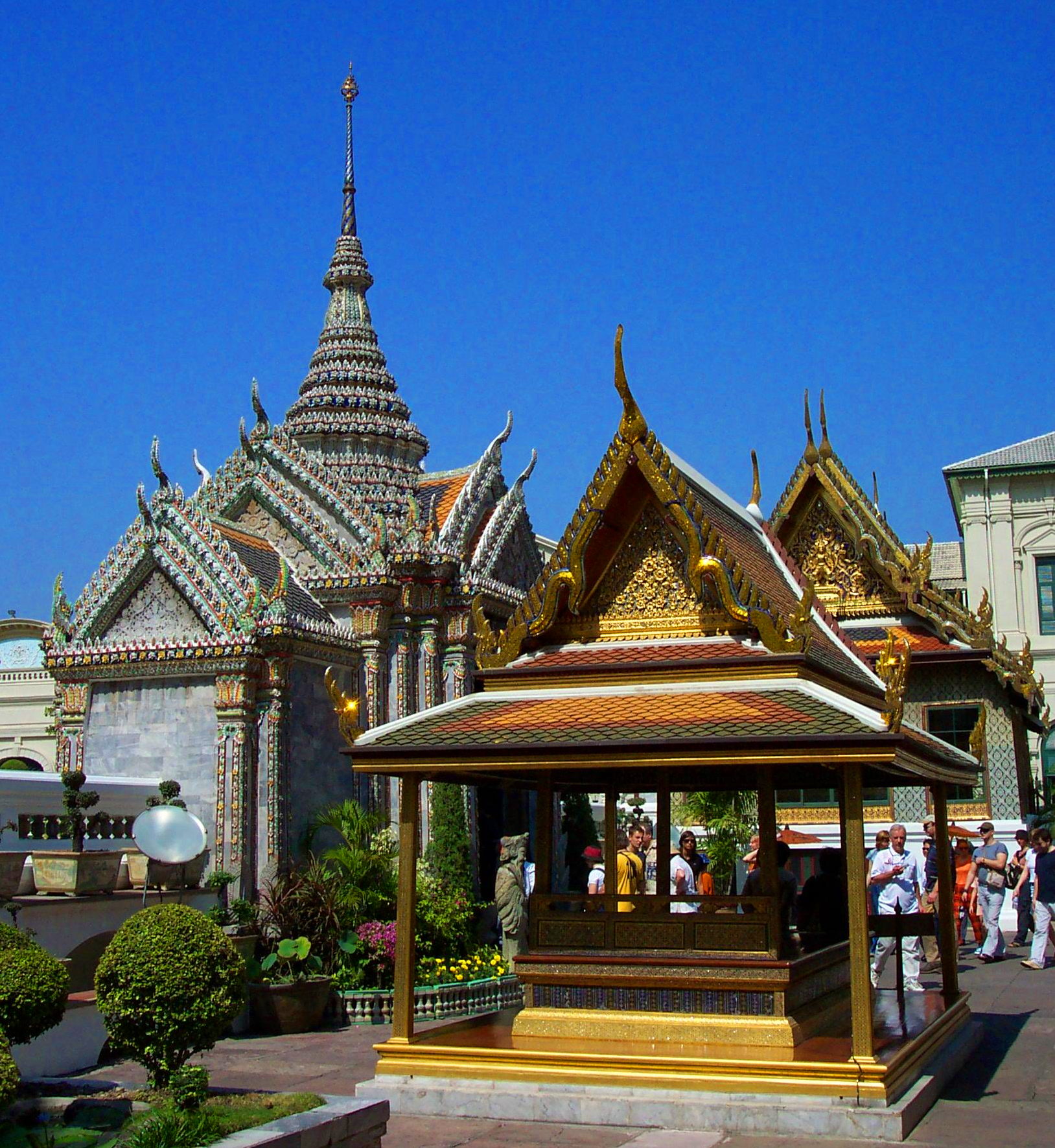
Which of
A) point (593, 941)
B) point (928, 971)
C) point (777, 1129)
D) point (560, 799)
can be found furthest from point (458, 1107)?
point (560, 799)

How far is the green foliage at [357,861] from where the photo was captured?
1714 cm

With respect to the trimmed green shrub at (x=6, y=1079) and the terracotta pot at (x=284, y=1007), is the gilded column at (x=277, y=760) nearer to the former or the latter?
the terracotta pot at (x=284, y=1007)

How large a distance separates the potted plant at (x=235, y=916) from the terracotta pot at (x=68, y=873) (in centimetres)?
153

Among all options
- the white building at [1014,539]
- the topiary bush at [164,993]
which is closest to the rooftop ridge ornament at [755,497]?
the topiary bush at [164,993]

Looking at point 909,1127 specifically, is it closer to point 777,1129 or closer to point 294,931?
point 777,1129

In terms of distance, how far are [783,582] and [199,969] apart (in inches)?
285

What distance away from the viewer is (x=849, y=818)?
32.2 feet

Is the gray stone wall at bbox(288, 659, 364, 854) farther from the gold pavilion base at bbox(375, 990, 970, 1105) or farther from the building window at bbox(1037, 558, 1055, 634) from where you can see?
the building window at bbox(1037, 558, 1055, 634)

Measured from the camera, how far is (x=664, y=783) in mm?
13227

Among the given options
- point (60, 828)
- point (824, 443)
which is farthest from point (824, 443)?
point (60, 828)

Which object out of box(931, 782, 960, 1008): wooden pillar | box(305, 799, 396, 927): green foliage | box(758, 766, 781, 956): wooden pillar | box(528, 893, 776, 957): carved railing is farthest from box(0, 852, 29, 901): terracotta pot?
box(931, 782, 960, 1008): wooden pillar

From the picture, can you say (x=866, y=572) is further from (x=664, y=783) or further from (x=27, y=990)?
(x=27, y=990)

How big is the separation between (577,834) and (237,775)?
8600 mm

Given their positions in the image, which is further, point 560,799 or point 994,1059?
point 560,799
